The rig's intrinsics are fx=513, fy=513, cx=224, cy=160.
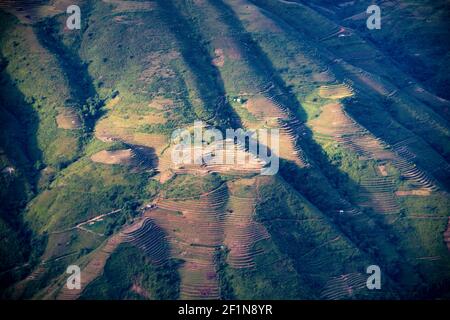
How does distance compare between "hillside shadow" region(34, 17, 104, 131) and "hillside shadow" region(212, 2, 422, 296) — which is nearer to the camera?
"hillside shadow" region(212, 2, 422, 296)

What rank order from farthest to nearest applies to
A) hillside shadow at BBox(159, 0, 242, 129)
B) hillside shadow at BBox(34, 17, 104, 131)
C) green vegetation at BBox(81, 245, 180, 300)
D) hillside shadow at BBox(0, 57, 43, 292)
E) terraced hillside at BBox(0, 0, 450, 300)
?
hillside shadow at BBox(159, 0, 242, 129), hillside shadow at BBox(34, 17, 104, 131), hillside shadow at BBox(0, 57, 43, 292), terraced hillside at BBox(0, 0, 450, 300), green vegetation at BBox(81, 245, 180, 300)

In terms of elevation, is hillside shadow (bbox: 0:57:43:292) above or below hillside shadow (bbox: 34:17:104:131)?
below

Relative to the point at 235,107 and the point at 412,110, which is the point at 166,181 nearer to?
the point at 235,107

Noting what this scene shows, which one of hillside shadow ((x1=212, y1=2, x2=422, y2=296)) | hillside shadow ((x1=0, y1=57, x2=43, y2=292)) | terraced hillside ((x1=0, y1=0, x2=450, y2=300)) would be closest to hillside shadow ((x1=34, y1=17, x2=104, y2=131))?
terraced hillside ((x1=0, y1=0, x2=450, y2=300))

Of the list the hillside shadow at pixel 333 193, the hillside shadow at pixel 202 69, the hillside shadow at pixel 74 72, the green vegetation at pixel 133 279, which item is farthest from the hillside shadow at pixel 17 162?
the hillside shadow at pixel 333 193

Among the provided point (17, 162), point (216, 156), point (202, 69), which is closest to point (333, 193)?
point (216, 156)

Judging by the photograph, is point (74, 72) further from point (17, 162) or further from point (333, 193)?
point (333, 193)

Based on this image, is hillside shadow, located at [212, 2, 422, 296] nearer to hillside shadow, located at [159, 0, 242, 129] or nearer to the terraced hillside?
the terraced hillside

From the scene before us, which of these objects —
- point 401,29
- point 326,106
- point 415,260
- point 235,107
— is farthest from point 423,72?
point 415,260

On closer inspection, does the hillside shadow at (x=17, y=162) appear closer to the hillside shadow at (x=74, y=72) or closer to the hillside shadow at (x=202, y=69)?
the hillside shadow at (x=74, y=72)
